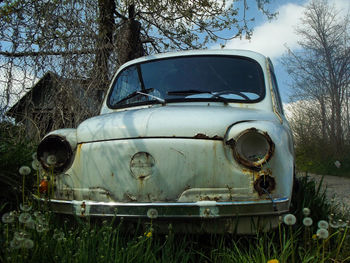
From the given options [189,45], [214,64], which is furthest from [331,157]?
[214,64]

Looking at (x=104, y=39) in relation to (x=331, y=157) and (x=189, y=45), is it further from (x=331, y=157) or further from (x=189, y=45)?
(x=331, y=157)

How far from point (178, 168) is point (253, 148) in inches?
17.8

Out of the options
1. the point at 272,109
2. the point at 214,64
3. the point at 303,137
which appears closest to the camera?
the point at 272,109

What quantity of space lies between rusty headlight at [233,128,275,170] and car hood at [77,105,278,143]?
5.0 inches

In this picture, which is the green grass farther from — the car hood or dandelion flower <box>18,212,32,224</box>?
the car hood

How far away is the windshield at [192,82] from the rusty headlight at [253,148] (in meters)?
0.78

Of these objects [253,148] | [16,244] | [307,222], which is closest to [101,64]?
[253,148]

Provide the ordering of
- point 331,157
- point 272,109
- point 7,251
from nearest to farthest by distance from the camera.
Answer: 1. point 7,251
2. point 272,109
3. point 331,157

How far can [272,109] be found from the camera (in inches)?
106

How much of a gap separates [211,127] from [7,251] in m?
1.25

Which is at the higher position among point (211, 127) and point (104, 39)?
point (104, 39)

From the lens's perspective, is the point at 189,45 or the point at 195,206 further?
the point at 189,45

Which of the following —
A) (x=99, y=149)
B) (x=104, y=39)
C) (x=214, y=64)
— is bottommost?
(x=99, y=149)

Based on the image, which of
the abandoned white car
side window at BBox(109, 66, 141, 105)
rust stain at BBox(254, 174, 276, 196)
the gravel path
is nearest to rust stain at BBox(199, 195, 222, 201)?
the abandoned white car
